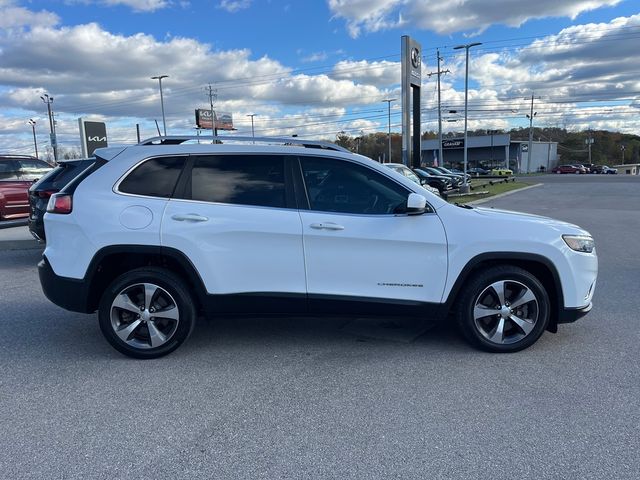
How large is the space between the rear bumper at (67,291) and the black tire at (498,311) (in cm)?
323

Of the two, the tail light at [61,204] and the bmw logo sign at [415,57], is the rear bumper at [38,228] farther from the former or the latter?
the bmw logo sign at [415,57]

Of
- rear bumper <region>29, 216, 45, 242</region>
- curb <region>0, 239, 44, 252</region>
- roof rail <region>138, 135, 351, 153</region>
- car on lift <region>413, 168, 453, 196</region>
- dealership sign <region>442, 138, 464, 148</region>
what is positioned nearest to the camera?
roof rail <region>138, 135, 351, 153</region>

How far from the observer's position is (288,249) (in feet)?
13.2

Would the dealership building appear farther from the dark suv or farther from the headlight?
the headlight

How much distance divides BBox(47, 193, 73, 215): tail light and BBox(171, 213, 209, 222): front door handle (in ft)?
3.03

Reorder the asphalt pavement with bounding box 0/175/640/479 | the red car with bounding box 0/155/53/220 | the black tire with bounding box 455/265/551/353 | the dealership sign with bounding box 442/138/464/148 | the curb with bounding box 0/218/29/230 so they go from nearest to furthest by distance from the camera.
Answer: the asphalt pavement with bounding box 0/175/640/479
the black tire with bounding box 455/265/551/353
the curb with bounding box 0/218/29/230
the red car with bounding box 0/155/53/220
the dealership sign with bounding box 442/138/464/148

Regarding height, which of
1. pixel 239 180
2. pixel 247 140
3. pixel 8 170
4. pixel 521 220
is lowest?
pixel 521 220

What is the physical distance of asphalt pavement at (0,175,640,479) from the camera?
2736 mm

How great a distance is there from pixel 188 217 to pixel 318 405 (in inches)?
72.6

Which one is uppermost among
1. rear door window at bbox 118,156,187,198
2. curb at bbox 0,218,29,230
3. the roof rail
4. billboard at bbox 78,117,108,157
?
billboard at bbox 78,117,108,157

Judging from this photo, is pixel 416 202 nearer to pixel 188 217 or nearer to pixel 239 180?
pixel 239 180

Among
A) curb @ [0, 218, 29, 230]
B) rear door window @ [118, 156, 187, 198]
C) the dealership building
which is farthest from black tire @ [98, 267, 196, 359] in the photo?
the dealership building

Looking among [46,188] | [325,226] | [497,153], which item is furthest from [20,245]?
[497,153]

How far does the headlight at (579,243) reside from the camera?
13.6 ft
